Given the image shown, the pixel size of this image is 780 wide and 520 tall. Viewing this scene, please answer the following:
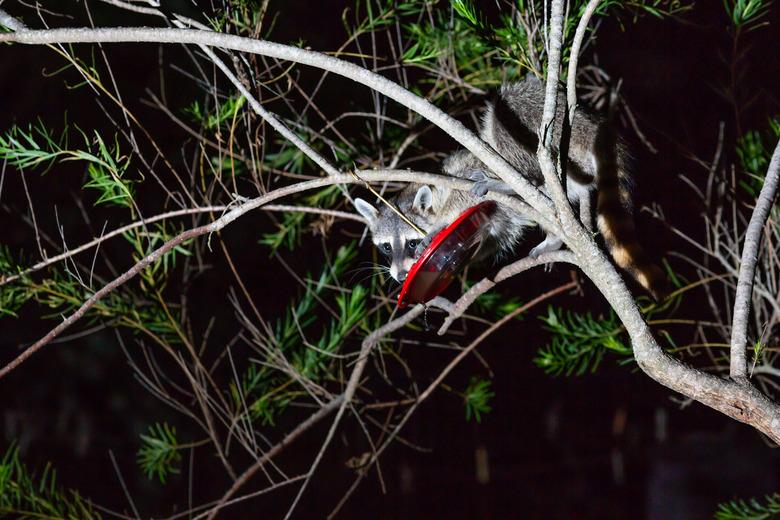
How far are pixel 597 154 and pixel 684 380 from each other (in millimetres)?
1625

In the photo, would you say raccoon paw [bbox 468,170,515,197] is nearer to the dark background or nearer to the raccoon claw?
the raccoon claw

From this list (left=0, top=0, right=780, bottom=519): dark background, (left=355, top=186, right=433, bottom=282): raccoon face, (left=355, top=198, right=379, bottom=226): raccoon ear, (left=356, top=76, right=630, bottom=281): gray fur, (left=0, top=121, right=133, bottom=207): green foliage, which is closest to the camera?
(left=0, top=121, right=133, bottom=207): green foliage

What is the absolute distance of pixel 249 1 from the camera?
2.40m

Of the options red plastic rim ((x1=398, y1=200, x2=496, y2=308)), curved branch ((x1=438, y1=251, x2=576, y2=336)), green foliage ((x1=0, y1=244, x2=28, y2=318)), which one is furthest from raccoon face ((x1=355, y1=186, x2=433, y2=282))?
green foliage ((x1=0, y1=244, x2=28, y2=318))

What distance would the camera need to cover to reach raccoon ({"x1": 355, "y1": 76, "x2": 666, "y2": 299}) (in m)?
2.91

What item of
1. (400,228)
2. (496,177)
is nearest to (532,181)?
(496,177)

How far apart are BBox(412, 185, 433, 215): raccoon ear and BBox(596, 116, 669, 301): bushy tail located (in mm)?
799

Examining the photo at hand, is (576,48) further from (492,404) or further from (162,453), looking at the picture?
(492,404)

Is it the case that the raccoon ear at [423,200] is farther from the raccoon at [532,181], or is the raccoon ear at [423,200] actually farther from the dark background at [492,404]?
the dark background at [492,404]

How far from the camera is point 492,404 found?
6109 millimetres

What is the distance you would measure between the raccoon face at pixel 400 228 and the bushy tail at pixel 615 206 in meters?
0.81

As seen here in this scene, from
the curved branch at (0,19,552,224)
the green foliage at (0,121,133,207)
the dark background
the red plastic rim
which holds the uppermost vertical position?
the curved branch at (0,19,552,224)

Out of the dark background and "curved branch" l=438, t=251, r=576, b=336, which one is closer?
"curved branch" l=438, t=251, r=576, b=336

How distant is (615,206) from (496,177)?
19.9 inches
